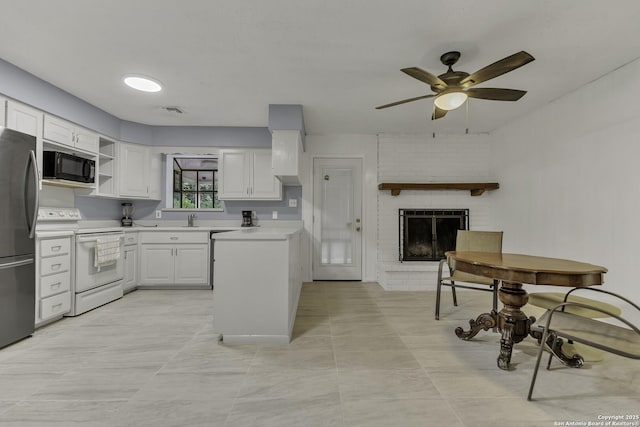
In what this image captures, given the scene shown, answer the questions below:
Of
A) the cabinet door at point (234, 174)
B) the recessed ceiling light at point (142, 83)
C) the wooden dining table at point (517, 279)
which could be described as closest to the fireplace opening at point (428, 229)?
the wooden dining table at point (517, 279)

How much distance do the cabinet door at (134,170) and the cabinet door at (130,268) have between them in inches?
31.4

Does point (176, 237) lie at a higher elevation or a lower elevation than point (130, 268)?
higher

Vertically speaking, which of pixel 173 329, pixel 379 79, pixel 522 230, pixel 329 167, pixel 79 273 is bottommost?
pixel 173 329

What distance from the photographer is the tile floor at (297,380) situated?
4.90 ft

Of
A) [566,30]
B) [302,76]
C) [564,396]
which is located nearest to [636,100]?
[566,30]

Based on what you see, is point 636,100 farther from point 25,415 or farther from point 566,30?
point 25,415

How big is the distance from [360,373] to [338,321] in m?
0.97

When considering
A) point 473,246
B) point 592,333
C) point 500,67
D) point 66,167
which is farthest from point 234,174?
point 592,333

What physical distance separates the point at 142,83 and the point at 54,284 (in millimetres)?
2128

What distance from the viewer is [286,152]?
3537mm

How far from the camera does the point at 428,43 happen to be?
2.24 meters

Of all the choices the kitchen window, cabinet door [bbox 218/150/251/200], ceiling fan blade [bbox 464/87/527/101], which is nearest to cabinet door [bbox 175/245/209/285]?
cabinet door [bbox 218/150/251/200]

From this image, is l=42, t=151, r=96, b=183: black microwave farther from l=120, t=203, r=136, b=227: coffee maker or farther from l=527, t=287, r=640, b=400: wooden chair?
l=527, t=287, r=640, b=400: wooden chair

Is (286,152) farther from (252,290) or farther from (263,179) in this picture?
(252,290)
